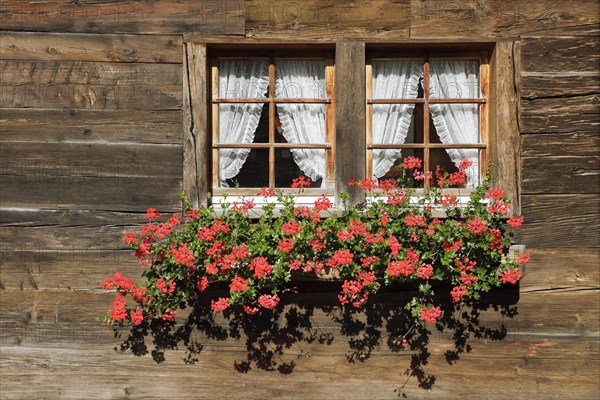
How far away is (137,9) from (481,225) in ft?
8.03

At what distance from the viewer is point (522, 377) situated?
411cm

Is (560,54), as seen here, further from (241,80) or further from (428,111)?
(241,80)

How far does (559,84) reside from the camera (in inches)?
161

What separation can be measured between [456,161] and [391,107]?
0.55 m

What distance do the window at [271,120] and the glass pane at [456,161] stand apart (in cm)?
68

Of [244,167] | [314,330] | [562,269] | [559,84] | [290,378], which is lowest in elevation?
[290,378]

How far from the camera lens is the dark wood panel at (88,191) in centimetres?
406

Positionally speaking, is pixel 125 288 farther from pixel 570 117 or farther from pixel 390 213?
pixel 570 117

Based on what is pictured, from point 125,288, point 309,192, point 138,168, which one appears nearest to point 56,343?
point 125,288

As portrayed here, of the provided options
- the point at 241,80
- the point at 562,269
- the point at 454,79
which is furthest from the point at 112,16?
the point at 562,269

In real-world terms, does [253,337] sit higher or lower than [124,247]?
lower

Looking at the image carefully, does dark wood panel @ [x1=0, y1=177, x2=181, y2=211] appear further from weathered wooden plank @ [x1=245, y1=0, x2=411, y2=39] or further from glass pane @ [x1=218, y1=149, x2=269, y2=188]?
weathered wooden plank @ [x1=245, y1=0, x2=411, y2=39]

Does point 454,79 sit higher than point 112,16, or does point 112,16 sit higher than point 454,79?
point 112,16

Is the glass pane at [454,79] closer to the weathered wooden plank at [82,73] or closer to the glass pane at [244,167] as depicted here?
the glass pane at [244,167]
